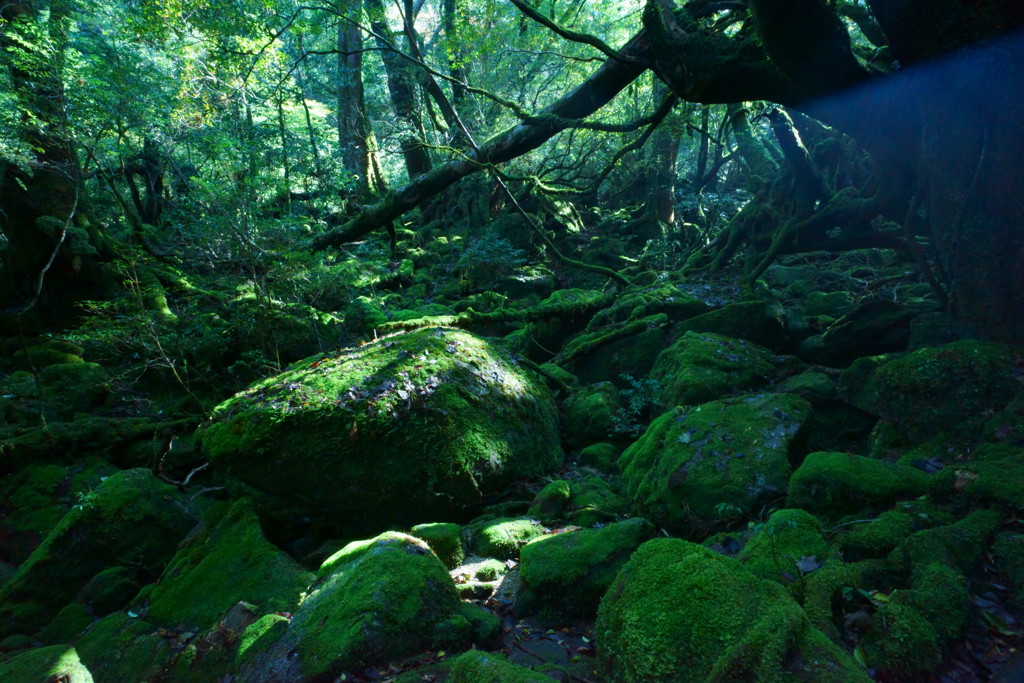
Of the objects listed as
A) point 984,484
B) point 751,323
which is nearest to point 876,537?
point 984,484

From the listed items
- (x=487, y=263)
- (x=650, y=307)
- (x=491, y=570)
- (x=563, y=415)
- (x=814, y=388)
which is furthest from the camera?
(x=487, y=263)

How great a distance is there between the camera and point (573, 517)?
15.7 ft

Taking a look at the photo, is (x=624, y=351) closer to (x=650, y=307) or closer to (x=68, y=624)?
(x=650, y=307)

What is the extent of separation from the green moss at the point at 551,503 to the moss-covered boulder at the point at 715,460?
0.65m

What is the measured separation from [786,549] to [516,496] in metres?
3.11

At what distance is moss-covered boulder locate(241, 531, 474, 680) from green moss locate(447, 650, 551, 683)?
0.79 m

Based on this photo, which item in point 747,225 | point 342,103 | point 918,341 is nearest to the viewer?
point 918,341

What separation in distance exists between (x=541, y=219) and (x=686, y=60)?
11.0m

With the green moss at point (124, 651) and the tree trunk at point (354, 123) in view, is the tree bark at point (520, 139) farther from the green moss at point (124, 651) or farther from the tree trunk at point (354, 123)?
the tree trunk at point (354, 123)

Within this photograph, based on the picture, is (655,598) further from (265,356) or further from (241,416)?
(265,356)

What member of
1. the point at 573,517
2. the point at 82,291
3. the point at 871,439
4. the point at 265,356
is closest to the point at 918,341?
the point at 871,439

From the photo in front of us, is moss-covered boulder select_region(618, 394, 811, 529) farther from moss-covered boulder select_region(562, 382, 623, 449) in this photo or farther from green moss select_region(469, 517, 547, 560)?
moss-covered boulder select_region(562, 382, 623, 449)

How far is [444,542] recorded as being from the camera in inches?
175

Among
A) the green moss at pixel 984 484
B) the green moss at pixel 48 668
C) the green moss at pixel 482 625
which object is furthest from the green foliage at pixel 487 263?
the green moss at pixel 48 668
